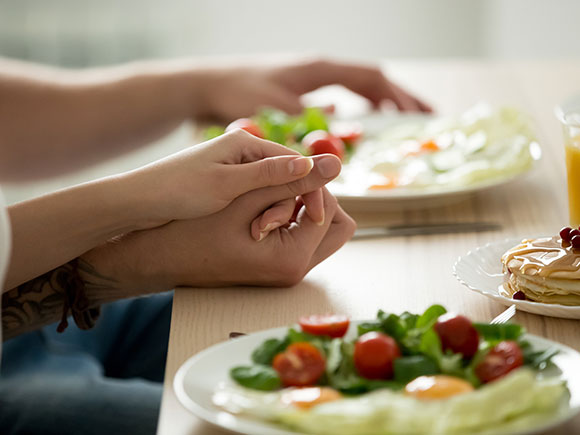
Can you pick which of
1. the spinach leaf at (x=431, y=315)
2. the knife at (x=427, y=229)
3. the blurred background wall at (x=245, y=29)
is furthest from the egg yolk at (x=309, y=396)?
the blurred background wall at (x=245, y=29)

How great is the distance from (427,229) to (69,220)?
44 centimetres

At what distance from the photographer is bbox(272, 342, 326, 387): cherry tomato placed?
61 cm

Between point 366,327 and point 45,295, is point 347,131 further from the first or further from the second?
point 366,327

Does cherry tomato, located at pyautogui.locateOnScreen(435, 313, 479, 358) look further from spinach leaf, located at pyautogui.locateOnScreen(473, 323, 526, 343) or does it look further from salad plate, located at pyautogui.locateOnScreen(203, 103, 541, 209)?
salad plate, located at pyautogui.locateOnScreen(203, 103, 541, 209)

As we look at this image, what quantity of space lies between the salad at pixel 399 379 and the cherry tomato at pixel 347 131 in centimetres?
83

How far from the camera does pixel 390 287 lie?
35.1 inches

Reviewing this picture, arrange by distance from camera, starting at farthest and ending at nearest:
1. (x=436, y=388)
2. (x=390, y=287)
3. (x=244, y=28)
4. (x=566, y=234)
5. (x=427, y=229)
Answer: (x=244, y=28) → (x=427, y=229) → (x=390, y=287) → (x=566, y=234) → (x=436, y=388)

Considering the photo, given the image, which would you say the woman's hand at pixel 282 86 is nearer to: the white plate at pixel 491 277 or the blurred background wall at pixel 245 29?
the white plate at pixel 491 277

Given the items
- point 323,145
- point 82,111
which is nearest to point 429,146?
point 323,145

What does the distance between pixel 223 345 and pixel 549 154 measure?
874 mm

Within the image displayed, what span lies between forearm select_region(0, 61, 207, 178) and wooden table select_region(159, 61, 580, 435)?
609 millimetres

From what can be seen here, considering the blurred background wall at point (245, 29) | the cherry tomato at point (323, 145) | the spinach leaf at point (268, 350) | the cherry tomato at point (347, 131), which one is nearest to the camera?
the spinach leaf at point (268, 350)

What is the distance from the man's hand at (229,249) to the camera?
883 mm

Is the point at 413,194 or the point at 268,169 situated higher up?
the point at 268,169
